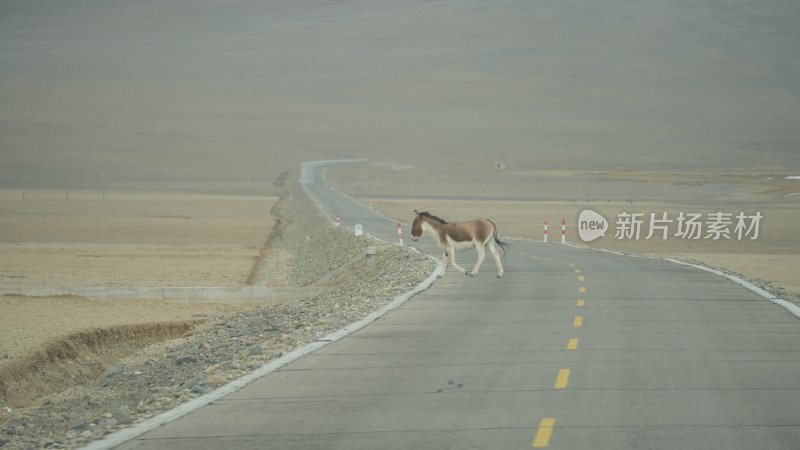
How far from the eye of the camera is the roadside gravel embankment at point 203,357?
12.6 meters

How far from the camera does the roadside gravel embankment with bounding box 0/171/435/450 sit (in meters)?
12.6

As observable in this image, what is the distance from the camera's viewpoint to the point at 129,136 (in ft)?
474

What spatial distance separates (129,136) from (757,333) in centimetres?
13294

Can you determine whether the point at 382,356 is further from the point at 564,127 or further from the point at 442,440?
the point at 564,127

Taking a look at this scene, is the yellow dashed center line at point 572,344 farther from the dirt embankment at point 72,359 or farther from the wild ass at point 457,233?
the wild ass at point 457,233

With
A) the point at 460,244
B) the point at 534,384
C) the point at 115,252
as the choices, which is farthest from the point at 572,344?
the point at 115,252

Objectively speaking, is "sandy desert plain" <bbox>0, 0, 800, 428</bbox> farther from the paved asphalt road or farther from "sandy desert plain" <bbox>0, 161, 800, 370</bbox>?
the paved asphalt road

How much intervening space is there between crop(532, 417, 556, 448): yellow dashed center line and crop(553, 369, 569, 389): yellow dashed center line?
1.73 metres

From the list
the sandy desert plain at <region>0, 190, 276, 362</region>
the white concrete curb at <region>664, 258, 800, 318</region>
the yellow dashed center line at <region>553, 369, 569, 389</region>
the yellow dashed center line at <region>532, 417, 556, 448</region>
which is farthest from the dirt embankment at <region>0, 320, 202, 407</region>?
Answer: the white concrete curb at <region>664, 258, 800, 318</region>

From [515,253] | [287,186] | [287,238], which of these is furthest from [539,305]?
[287,186]

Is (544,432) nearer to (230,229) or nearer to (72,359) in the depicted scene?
(72,359)

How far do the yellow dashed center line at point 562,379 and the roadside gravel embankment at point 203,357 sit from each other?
3770 mm

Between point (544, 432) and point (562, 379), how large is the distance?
280 centimetres

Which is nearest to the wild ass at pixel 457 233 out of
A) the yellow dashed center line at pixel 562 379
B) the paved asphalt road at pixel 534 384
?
the paved asphalt road at pixel 534 384
